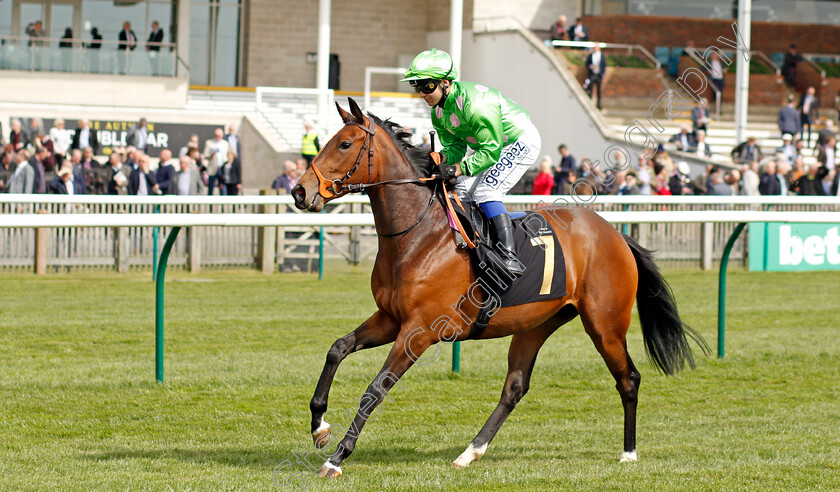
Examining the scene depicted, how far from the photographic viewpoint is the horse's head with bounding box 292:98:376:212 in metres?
4.90

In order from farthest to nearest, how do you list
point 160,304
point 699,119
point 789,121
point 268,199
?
point 789,121
point 699,119
point 268,199
point 160,304

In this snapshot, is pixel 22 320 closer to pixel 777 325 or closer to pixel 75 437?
pixel 75 437

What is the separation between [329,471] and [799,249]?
473cm

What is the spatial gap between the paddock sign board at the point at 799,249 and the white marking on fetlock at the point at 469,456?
3.61 meters

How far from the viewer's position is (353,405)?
6738 millimetres

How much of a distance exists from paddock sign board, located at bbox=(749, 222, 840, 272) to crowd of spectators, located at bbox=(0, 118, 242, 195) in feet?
27.5

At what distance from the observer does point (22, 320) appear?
9.80m

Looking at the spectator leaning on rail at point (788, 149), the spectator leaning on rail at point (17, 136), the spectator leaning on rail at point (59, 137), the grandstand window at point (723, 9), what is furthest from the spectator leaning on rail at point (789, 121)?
the spectator leaning on rail at point (17, 136)

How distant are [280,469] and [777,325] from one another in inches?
264

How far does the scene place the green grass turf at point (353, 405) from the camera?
5082mm

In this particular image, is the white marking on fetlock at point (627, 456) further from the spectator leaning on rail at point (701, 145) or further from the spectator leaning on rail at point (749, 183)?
the spectator leaning on rail at point (701, 145)

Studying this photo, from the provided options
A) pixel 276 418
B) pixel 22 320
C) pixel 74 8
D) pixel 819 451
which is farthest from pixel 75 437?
pixel 74 8

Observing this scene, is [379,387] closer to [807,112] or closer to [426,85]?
[426,85]

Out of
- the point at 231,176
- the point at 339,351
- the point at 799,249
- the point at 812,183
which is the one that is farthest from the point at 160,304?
the point at 812,183
